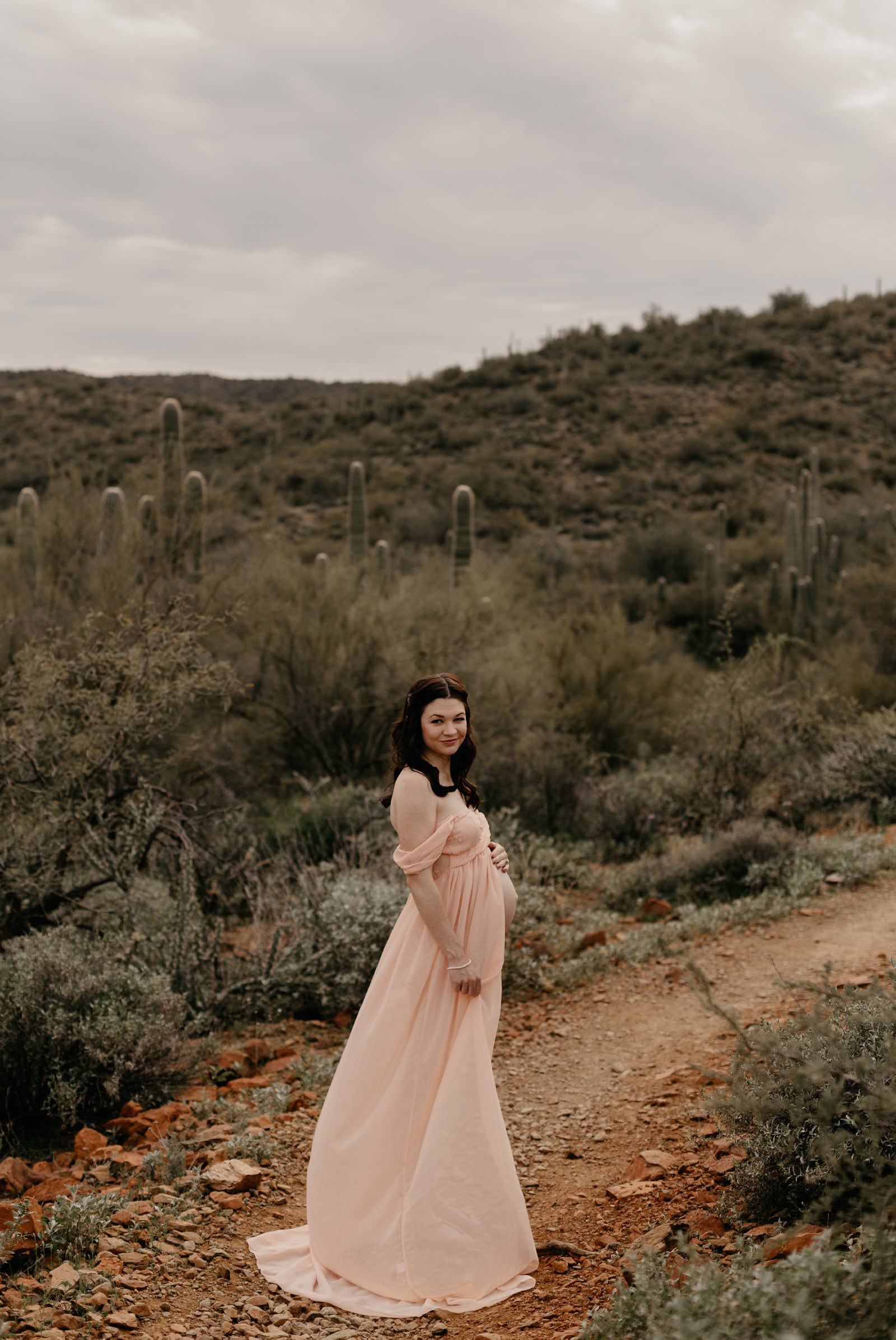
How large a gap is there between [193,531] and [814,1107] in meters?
8.91

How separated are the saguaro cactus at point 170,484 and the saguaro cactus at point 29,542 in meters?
1.30

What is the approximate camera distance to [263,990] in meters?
6.59

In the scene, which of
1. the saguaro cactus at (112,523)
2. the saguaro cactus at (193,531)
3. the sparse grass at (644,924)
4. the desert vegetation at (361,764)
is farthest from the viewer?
the saguaro cactus at (193,531)

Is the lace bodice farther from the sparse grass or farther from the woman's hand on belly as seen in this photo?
the sparse grass

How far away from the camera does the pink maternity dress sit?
348 centimetres

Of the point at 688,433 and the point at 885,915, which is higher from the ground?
the point at 688,433

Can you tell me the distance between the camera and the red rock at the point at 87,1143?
4.71 m

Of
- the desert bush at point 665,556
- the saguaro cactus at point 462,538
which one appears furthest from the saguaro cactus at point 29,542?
the desert bush at point 665,556

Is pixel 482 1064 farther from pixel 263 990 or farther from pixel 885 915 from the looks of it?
pixel 885 915

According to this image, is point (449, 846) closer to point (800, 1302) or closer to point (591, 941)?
point (800, 1302)

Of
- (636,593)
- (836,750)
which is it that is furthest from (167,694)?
(636,593)

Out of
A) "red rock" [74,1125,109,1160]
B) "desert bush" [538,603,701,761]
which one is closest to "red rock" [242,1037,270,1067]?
"red rock" [74,1125,109,1160]

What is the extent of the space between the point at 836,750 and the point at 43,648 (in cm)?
726

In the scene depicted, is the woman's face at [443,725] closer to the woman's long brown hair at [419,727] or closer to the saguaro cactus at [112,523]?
the woman's long brown hair at [419,727]
